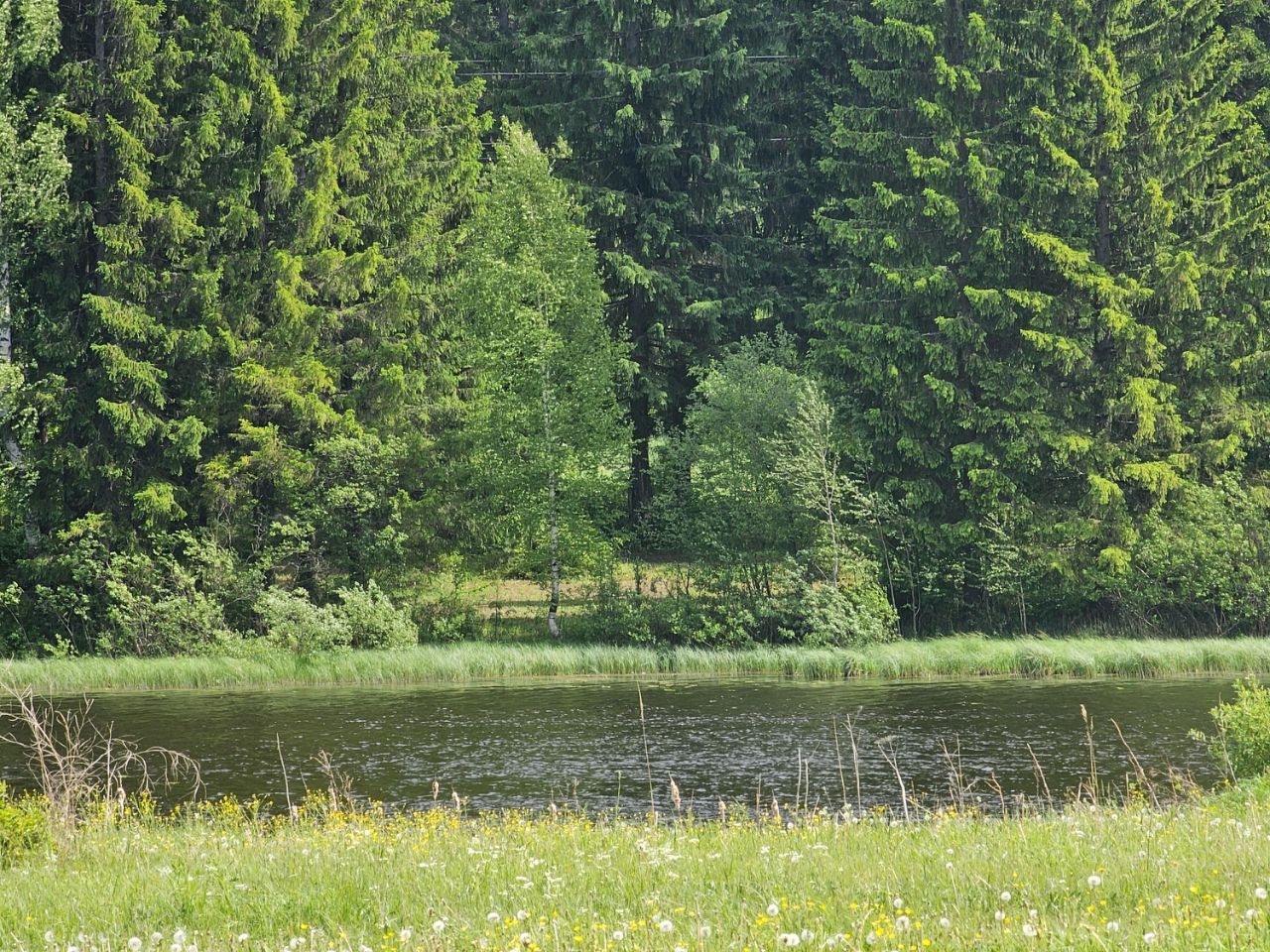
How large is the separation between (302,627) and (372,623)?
155 centimetres

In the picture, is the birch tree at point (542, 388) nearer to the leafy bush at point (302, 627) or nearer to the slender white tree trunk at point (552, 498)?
the slender white tree trunk at point (552, 498)

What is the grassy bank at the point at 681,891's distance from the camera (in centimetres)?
603

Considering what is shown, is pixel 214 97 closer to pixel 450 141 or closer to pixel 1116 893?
pixel 450 141

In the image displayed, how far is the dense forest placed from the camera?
30891 mm

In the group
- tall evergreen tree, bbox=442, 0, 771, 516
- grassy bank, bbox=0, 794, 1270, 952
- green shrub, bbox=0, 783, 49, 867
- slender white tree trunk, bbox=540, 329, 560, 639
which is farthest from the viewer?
tall evergreen tree, bbox=442, 0, 771, 516

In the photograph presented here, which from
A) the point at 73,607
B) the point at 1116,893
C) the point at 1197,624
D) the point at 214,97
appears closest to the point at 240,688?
the point at 73,607

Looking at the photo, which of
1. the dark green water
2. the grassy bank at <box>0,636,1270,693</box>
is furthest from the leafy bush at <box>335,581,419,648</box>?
the dark green water

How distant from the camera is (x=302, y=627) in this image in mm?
30469

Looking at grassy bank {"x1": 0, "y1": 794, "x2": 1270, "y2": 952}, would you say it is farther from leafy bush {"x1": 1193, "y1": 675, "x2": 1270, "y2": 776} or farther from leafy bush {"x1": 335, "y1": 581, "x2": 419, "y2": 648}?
leafy bush {"x1": 335, "y1": 581, "x2": 419, "y2": 648}

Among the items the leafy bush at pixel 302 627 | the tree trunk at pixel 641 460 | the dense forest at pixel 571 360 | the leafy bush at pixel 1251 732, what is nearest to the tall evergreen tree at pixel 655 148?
the tree trunk at pixel 641 460

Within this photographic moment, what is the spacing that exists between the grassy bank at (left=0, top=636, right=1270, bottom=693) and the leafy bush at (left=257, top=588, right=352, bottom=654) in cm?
64

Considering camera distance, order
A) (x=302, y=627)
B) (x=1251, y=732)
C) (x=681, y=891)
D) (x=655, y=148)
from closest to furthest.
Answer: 1. (x=681, y=891)
2. (x=1251, y=732)
3. (x=302, y=627)
4. (x=655, y=148)

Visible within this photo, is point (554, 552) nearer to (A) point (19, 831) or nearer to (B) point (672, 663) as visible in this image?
(B) point (672, 663)

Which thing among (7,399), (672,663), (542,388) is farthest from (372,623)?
(7,399)
